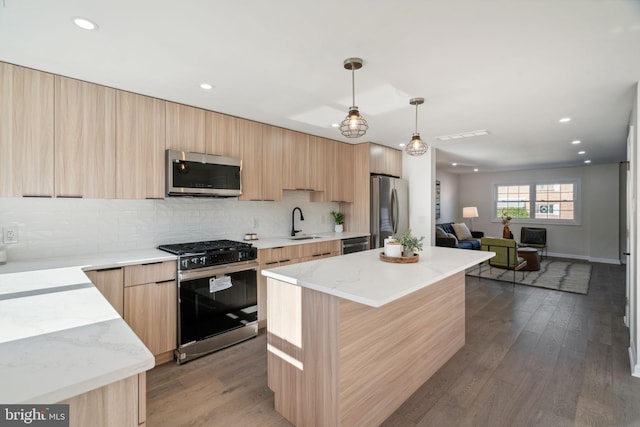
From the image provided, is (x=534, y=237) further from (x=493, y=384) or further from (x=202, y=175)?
(x=202, y=175)

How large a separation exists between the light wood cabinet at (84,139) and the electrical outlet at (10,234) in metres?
0.48

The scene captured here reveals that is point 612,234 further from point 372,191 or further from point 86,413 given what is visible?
point 86,413

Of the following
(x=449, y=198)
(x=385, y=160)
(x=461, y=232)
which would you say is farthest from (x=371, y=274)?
(x=449, y=198)

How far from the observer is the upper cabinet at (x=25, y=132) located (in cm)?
222

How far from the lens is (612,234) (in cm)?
723

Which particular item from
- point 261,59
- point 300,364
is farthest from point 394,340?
point 261,59

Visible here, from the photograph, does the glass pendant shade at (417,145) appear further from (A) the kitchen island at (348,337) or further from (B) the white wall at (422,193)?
(B) the white wall at (422,193)

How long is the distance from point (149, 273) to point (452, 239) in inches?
234

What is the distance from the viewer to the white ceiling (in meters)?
1.65

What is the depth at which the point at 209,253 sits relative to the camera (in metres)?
2.87

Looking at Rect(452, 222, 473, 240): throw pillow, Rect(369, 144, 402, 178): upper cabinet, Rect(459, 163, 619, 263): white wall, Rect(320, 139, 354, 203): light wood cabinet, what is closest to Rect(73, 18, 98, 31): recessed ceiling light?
Rect(320, 139, 354, 203): light wood cabinet

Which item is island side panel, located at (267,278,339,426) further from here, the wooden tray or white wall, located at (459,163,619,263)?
white wall, located at (459,163,619,263)

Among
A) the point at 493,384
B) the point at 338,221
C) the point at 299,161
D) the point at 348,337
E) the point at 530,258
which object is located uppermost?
the point at 299,161

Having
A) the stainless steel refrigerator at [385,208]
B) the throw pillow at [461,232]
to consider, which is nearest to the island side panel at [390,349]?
the stainless steel refrigerator at [385,208]
